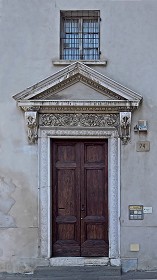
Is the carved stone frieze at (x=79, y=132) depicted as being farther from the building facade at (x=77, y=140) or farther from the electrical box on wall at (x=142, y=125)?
the electrical box on wall at (x=142, y=125)

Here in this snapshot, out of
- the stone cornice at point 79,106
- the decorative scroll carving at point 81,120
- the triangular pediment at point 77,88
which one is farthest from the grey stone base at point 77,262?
the triangular pediment at point 77,88

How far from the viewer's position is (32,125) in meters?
9.68

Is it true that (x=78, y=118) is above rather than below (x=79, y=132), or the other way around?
above

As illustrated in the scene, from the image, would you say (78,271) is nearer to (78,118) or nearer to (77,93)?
(78,118)

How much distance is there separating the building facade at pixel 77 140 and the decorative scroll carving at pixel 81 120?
0.07ft

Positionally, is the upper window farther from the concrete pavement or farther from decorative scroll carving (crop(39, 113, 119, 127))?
the concrete pavement

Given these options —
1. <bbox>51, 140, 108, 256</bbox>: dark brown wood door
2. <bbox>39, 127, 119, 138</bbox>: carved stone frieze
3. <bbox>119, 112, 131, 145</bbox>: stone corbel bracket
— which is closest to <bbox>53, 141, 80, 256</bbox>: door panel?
<bbox>51, 140, 108, 256</bbox>: dark brown wood door

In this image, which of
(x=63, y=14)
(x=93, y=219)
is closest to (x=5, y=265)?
(x=93, y=219)

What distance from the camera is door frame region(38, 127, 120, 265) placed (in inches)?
382

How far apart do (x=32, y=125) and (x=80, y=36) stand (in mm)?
2222

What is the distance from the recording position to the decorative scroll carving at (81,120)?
32.0ft

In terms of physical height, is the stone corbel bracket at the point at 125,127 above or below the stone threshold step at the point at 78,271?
above

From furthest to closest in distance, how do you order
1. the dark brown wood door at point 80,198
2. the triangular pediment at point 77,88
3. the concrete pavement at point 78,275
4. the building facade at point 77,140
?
the dark brown wood door at point 80,198, the building facade at point 77,140, the triangular pediment at point 77,88, the concrete pavement at point 78,275

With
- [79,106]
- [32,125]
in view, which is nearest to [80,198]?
[32,125]
